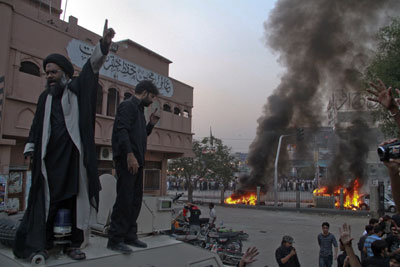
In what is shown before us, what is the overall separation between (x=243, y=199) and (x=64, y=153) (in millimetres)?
25941

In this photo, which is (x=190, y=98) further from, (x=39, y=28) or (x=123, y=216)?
(x=123, y=216)

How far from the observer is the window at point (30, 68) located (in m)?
12.4

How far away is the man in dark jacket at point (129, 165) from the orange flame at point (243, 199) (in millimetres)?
24061

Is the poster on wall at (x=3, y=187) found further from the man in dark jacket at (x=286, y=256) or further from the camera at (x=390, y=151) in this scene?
the camera at (x=390, y=151)

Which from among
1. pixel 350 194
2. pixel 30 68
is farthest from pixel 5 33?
pixel 350 194

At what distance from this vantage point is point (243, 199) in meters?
27.3

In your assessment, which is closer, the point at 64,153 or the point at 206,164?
the point at 64,153

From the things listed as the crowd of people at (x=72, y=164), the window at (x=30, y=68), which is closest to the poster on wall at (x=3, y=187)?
the window at (x=30, y=68)

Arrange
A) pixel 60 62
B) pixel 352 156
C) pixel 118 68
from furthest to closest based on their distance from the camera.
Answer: pixel 352 156 → pixel 118 68 → pixel 60 62

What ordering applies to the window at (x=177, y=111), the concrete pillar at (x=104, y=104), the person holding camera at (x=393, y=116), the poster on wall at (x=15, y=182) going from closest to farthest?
the person holding camera at (x=393, y=116), the poster on wall at (x=15, y=182), the concrete pillar at (x=104, y=104), the window at (x=177, y=111)

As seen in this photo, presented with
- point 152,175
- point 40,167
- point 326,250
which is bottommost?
point 326,250

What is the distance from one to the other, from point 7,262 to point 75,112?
108cm

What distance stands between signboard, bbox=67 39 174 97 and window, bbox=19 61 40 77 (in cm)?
165

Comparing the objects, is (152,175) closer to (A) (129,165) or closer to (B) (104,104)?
(B) (104,104)
